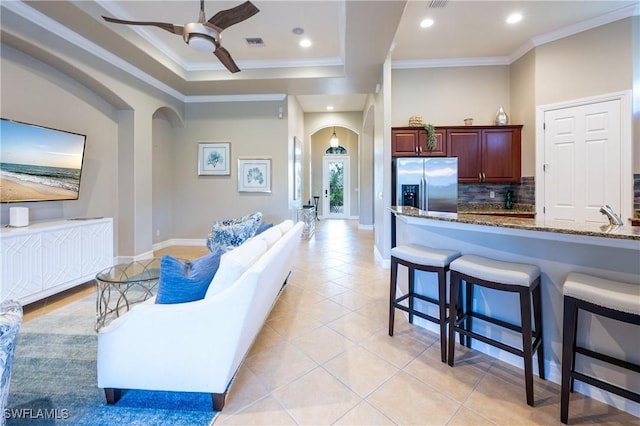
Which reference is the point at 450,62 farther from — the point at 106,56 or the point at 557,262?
the point at 106,56

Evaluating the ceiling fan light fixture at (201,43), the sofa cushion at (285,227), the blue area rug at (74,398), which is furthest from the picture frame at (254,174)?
the blue area rug at (74,398)

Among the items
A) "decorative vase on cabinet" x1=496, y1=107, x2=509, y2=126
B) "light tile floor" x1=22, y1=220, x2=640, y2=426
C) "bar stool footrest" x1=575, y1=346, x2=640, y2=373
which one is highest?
"decorative vase on cabinet" x1=496, y1=107, x2=509, y2=126

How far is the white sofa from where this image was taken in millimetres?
1432

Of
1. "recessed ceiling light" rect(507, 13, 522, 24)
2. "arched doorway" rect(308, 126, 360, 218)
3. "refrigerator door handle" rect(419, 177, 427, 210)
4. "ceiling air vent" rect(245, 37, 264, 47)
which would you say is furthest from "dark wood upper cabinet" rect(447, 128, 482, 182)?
"arched doorway" rect(308, 126, 360, 218)

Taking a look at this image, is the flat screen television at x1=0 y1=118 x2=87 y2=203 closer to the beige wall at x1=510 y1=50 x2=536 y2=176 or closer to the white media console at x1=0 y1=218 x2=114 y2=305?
the white media console at x1=0 y1=218 x2=114 y2=305

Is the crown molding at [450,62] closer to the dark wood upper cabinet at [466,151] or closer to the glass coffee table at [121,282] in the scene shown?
the dark wood upper cabinet at [466,151]

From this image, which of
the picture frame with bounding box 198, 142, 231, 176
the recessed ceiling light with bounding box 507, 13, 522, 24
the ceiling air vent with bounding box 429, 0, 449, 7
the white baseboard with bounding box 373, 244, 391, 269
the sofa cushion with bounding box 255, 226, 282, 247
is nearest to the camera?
the sofa cushion with bounding box 255, 226, 282, 247

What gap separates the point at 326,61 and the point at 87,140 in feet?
12.8

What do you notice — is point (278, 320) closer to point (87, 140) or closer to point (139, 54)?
point (87, 140)

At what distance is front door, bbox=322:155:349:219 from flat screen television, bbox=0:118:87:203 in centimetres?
848

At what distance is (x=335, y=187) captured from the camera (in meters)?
11.5

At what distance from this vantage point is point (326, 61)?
4816 millimetres

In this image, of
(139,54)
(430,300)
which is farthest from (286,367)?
(139,54)

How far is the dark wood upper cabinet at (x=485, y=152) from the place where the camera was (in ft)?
14.6
